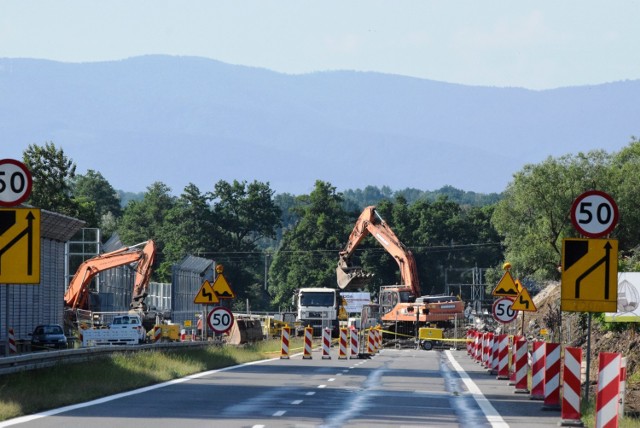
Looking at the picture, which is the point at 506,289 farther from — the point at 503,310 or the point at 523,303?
the point at 523,303

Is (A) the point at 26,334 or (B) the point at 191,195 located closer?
(A) the point at 26,334

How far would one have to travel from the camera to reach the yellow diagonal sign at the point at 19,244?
68.0 ft

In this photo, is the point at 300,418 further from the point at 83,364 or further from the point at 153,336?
the point at 153,336

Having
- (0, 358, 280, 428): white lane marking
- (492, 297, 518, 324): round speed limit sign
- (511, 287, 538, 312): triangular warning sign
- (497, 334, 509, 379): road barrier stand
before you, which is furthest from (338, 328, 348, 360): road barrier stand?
(497, 334, 509, 379): road barrier stand

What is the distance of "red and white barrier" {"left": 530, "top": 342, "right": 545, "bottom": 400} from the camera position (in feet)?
81.8

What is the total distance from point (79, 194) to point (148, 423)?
166 m

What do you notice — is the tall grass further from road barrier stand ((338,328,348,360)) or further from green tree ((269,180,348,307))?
green tree ((269,180,348,307))

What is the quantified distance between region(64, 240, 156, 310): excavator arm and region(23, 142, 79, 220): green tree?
72.9 ft

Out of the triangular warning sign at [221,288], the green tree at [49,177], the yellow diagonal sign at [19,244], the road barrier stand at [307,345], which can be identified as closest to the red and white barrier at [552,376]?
the yellow diagonal sign at [19,244]

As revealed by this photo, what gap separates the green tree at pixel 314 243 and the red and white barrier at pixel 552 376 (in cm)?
11417

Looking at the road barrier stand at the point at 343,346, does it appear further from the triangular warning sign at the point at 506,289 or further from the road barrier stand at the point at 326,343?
the triangular warning sign at the point at 506,289

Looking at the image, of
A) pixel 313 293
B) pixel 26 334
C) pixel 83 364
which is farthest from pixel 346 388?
pixel 313 293

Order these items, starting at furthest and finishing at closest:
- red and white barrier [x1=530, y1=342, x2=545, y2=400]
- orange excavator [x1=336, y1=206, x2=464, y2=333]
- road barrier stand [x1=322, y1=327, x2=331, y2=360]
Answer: orange excavator [x1=336, y1=206, x2=464, y2=333] < road barrier stand [x1=322, y1=327, x2=331, y2=360] < red and white barrier [x1=530, y1=342, x2=545, y2=400]

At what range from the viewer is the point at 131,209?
564 ft
